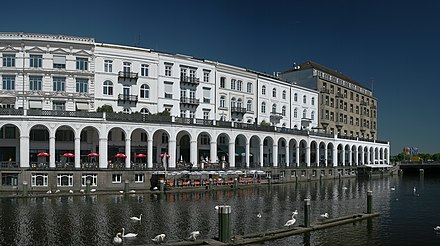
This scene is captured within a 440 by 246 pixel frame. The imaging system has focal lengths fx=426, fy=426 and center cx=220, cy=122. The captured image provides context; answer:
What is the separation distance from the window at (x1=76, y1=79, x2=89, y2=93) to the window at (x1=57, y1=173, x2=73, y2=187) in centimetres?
1539

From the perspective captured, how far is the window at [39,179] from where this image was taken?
52.3 metres

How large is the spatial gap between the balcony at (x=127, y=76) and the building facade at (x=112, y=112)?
15cm

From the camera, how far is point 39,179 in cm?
5256

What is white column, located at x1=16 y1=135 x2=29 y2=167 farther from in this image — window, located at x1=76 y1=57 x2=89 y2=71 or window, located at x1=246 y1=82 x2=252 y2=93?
window, located at x1=246 y1=82 x2=252 y2=93

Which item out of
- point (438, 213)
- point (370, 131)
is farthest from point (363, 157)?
point (438, 213)

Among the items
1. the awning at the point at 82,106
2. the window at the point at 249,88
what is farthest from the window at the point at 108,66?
the window at the point at 249,88

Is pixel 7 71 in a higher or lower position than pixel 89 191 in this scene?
higher

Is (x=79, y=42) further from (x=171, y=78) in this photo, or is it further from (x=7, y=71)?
(x=171, y=78)

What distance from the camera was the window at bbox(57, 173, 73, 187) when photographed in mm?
52906

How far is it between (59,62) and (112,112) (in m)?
11.4

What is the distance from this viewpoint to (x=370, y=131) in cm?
12581

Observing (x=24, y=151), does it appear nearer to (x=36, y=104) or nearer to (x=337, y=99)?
(x=36, y=104)

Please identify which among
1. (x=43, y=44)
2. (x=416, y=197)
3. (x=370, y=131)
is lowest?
(x=416, y=197)

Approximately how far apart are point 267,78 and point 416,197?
40526mm
